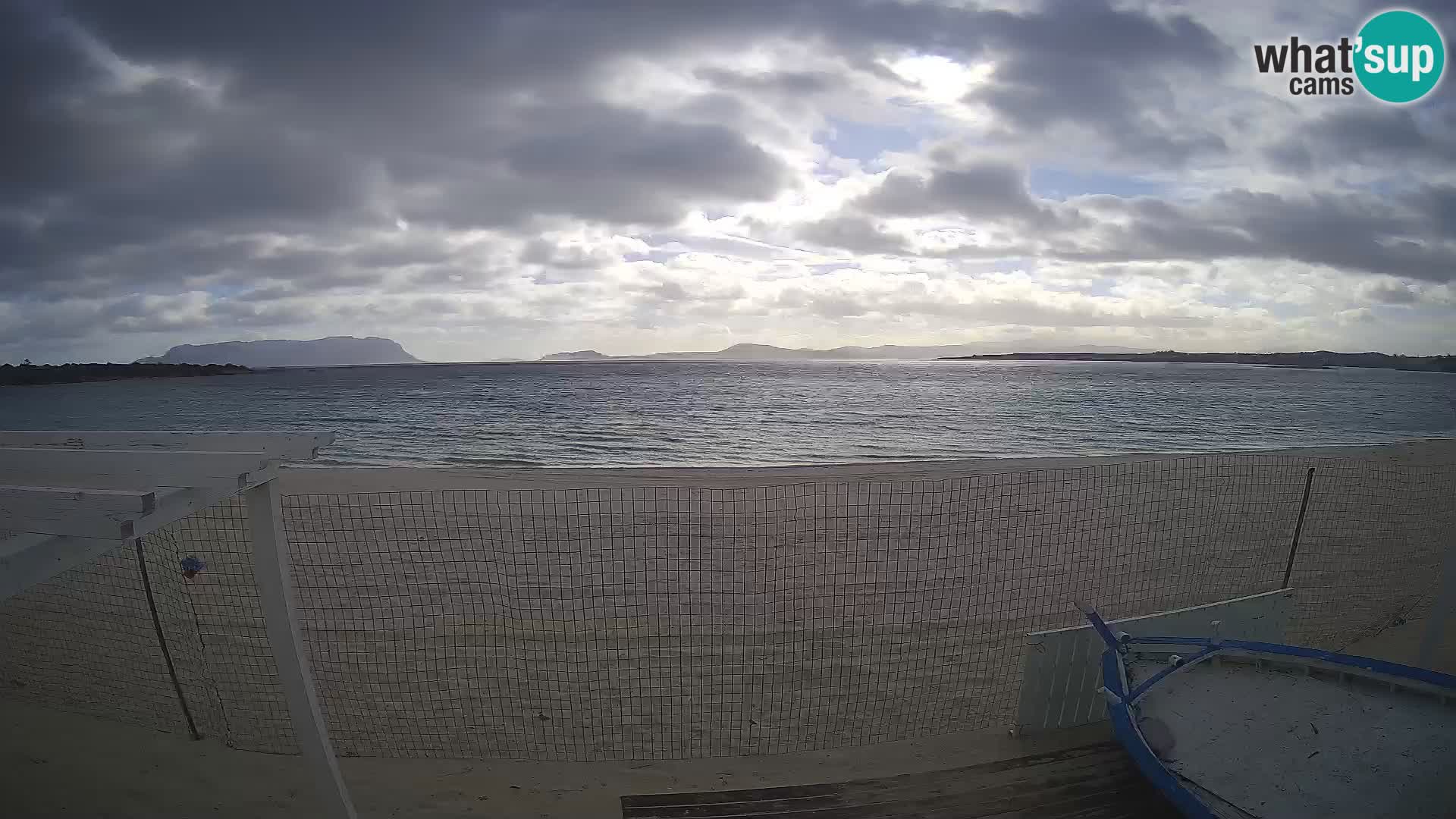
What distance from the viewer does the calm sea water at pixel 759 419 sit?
28859 mm

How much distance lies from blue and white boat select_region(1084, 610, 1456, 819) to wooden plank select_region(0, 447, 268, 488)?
5011mm

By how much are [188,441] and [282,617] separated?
0.91 meters

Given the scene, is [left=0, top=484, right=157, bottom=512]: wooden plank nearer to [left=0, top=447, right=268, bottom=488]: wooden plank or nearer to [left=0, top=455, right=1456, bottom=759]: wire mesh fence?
[left=0, top=447, right=268, bottom=488]: wooden plank

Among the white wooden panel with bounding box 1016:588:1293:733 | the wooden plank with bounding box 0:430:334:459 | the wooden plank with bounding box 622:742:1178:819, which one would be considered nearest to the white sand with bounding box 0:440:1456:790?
the white wooden panel with bounding box 1016:588:1293:733

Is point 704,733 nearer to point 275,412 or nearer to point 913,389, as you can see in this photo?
point 275,412

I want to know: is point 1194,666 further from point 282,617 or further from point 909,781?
point 282,617

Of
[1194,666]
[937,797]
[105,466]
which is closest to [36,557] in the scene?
[105,466]

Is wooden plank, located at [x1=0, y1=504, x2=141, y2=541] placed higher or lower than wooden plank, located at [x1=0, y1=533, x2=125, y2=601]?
higher

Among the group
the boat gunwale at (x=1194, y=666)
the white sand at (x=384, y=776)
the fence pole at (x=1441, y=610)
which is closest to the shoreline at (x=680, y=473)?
the fence pole at (x=1441, y=610)

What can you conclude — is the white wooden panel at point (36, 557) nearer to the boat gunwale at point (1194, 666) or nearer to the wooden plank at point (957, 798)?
the wooden plank at point (957, 798)

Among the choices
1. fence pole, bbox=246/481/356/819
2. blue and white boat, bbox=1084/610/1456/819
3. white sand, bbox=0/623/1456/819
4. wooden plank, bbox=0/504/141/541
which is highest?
wooden plank, bbox=0/504/141/541

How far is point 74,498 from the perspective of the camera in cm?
231

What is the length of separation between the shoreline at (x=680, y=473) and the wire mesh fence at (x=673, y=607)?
292cm

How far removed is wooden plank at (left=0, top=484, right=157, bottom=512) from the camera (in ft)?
7.54
